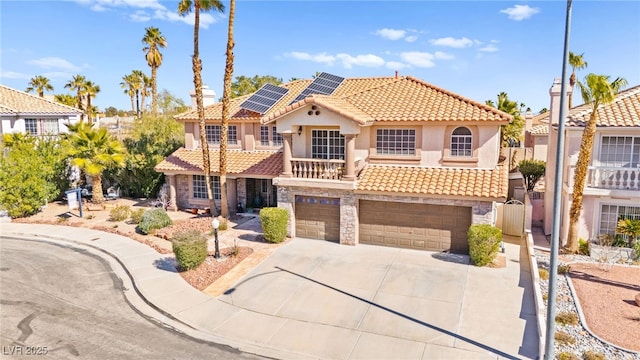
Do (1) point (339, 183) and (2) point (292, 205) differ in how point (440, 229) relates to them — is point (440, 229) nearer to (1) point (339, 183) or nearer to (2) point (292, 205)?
(1) point (339, 183)

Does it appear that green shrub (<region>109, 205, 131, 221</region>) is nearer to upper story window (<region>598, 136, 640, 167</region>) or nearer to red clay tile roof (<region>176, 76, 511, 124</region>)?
red clay tile roof (<region>176, 76, 511, 124</region>)

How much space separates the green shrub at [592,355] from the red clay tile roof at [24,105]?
132 ft

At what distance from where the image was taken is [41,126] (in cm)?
3622

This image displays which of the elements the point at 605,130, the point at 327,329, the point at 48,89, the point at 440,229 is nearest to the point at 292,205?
the point at 440,229

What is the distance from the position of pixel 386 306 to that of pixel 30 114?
115 feet

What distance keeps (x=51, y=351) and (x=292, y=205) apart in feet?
37.8

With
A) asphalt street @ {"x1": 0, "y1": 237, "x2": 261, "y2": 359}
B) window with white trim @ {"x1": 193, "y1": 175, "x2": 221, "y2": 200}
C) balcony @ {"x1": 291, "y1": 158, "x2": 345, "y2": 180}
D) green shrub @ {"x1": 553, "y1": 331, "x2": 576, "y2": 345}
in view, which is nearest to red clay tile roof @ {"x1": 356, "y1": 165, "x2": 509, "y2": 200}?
balcony @ {"x1": 291, "y1": 158, "x2": 345, "y2": 180}

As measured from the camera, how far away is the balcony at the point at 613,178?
59.6ft

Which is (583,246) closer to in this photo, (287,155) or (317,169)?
(317,169)

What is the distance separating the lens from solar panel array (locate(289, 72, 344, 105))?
2455 cm

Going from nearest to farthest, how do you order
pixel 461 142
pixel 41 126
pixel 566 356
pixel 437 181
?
pixel 566 356
pixel 437 181
pixel 461 142
pixel 41 126

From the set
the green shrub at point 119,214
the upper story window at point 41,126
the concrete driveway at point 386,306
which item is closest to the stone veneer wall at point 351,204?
the concrete driveway at point 386,306

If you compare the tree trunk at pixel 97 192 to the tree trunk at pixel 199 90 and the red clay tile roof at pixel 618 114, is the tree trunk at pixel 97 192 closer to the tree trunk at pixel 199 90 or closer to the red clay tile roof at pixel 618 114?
the tree trunk at pixel 199 90

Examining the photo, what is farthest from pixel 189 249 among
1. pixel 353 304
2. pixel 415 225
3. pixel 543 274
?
pixel 543 274
